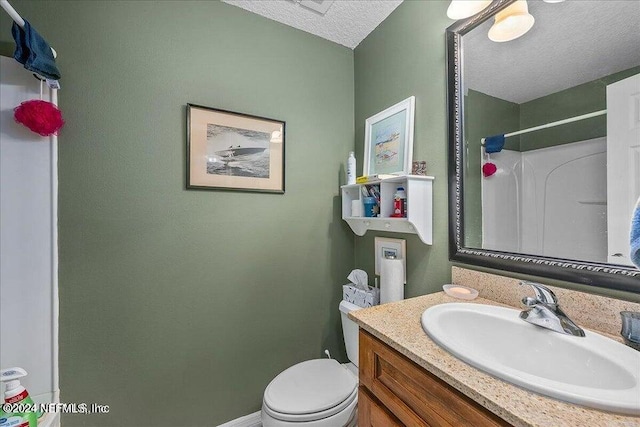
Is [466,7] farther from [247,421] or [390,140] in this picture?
[247,421]

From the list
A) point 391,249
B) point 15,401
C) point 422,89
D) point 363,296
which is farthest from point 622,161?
point 15,401

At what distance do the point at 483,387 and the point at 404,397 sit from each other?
0.85ft

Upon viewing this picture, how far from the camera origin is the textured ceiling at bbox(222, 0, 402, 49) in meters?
1.44

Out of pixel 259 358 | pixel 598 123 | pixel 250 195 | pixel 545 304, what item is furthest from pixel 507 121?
pixel 259 358

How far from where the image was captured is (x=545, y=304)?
30.4 inches

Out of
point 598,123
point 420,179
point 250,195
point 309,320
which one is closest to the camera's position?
point 598,123

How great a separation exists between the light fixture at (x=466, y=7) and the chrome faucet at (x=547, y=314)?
41.2 inches

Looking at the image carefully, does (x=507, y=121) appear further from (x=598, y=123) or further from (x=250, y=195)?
(x=250, y=195)

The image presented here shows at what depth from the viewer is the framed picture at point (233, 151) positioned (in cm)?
137

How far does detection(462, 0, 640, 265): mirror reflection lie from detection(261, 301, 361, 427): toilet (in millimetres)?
906

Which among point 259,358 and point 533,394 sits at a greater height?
point 533,394

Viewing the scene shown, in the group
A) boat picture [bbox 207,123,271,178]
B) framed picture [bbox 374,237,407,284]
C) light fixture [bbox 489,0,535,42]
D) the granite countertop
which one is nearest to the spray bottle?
boat picture [bbox 207,123,271,178]

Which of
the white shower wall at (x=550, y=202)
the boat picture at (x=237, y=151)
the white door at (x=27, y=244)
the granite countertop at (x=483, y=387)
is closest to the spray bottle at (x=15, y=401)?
the white door at (x=27, y=244)

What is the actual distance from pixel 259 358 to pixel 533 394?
54.2 inches
